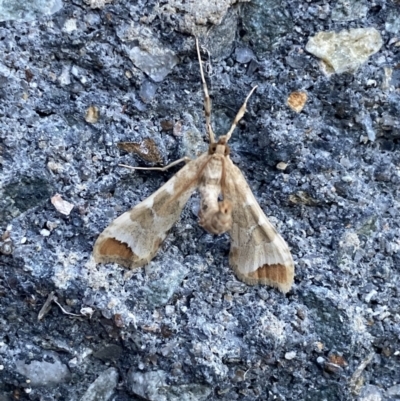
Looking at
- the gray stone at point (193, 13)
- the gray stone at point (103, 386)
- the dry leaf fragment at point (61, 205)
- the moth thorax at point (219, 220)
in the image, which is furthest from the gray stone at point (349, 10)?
the gray stone at point (103, 386)

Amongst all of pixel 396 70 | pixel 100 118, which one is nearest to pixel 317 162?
pixel 396 70

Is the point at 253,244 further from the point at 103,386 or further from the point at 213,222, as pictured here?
the point at 103,386

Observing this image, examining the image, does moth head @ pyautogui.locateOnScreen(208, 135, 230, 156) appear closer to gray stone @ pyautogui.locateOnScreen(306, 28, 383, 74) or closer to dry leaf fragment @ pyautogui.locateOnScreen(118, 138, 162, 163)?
dry leaf fragment @ pyautogui.locateOnScreen(118, 138, 162, 163)

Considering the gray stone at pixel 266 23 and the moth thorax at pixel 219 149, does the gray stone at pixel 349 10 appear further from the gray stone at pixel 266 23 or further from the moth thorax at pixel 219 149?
the moth thorax at pixel 219 149

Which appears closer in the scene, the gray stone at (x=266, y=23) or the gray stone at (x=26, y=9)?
the gray stone at (x=26, y=9)

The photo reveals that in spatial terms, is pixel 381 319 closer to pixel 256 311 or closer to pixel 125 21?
pixel 256 311

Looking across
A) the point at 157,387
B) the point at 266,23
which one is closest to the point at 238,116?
the point at 266,23
